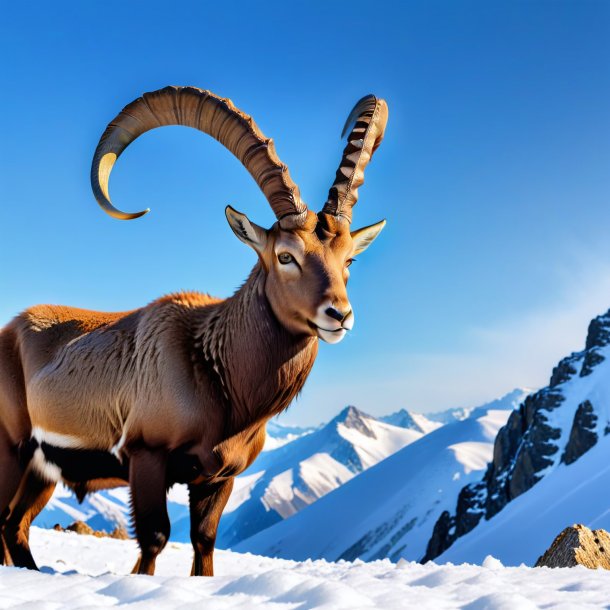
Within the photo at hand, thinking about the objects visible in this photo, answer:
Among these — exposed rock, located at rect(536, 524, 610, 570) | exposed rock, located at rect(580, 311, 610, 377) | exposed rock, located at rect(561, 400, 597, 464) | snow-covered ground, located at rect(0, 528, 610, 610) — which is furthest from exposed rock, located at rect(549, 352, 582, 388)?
snow-covered ground, located at rect(0, 528, 610, 610)

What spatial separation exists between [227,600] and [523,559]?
256ft

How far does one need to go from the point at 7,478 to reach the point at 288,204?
170 inches

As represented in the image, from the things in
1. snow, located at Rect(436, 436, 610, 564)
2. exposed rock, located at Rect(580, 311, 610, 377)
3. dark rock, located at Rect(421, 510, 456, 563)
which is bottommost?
dark rock, located at Rect(421, 510, 456, 563)

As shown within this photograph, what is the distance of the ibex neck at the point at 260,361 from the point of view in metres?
7.26

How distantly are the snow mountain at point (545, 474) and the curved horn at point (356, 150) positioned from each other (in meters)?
62.2

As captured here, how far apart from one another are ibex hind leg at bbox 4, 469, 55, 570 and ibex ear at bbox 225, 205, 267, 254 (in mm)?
3710

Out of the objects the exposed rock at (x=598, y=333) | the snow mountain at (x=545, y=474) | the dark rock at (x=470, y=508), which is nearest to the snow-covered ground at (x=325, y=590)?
the snow mountain at (x=545, y=474)

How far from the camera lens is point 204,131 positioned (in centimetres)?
846

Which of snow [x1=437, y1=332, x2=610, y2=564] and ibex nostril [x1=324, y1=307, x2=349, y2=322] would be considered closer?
ibex nostril [x1=324, y1=307, x2=349, y2=322]

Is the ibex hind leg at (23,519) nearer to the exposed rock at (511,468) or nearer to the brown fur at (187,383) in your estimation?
the brown fur at (187,383)

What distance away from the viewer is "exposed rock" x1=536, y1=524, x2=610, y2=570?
7.74 metres

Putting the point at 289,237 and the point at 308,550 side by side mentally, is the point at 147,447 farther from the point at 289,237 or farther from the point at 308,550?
the point at 308,550

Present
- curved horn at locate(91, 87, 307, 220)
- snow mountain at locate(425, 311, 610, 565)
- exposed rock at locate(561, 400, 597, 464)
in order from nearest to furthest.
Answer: curved horn at locate(91, 87, 307, 220), snow mountain at locate(425, 311, 610, 565), exposed rock at locate(561, 400, 597, 464)

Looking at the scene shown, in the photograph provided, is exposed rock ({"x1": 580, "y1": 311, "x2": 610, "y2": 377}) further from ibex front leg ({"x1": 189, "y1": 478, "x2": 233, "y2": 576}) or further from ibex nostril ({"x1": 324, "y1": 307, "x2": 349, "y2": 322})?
ibex nostril ({"x1": 324, "y1": 307, "x2": 349, "y2": 322})
